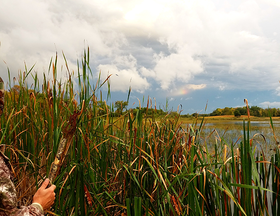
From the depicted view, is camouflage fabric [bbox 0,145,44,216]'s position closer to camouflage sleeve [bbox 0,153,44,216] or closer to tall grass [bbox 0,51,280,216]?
camouflage sleeve [bbox 0,153,44,216]

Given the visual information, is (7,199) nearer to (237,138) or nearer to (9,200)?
(9,200)

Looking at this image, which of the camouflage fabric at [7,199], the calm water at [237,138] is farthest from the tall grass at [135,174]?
the camouflage fabric at [7,199]

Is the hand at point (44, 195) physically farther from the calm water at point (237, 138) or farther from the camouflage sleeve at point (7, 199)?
the calm water at point (237, 138)

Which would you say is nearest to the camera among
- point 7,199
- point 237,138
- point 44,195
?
point 7,199

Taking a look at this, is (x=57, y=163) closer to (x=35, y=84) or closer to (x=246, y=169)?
(x=246, y=169)

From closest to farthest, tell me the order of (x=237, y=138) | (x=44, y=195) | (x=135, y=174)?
(x=44, y=195), (x=135, y=174), (x=237, y=138)

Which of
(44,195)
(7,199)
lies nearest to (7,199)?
(7,199)

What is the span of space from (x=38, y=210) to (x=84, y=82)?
1155 mm

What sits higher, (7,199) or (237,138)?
(7,199)

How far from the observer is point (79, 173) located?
1.55 meters

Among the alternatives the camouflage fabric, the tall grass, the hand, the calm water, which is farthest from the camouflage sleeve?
the calm water

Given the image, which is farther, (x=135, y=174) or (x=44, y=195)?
(x=135, y=174)

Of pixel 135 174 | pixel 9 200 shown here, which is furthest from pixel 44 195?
pixel 135 174

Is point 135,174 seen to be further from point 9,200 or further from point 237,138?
point 237,138
